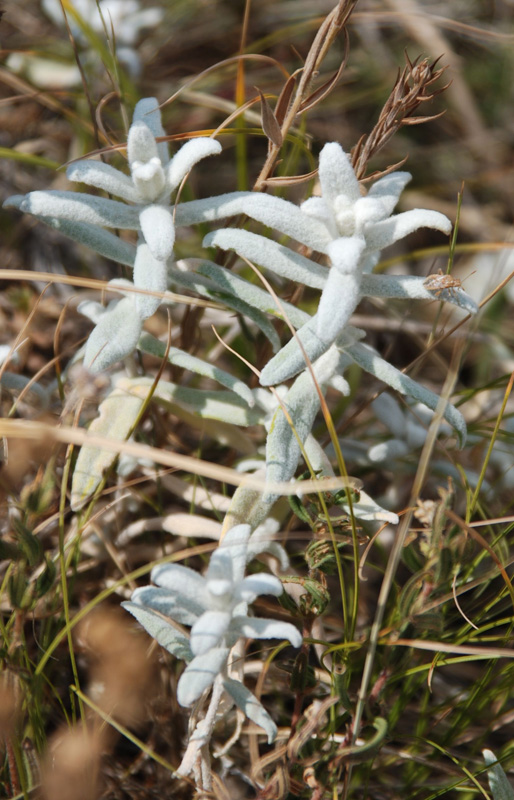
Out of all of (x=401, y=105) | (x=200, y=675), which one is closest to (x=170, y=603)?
(x=200, y=675)

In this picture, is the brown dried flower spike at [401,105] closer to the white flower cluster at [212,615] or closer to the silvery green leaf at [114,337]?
the silvery green leaf at [114,337]

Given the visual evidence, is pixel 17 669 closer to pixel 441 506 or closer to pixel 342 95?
pixel 441 506

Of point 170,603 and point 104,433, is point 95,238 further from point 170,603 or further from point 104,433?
point 170,603

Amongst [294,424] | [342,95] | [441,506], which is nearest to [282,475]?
[294,424]

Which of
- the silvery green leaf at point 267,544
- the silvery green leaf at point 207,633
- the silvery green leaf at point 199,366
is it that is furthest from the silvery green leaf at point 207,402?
the silvery green leaf at point 207,633

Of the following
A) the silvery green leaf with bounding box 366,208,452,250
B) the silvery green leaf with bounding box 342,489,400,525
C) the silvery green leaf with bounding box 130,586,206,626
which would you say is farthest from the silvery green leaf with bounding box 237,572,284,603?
the silvery green leaf with bounding box 366,208,452,250
